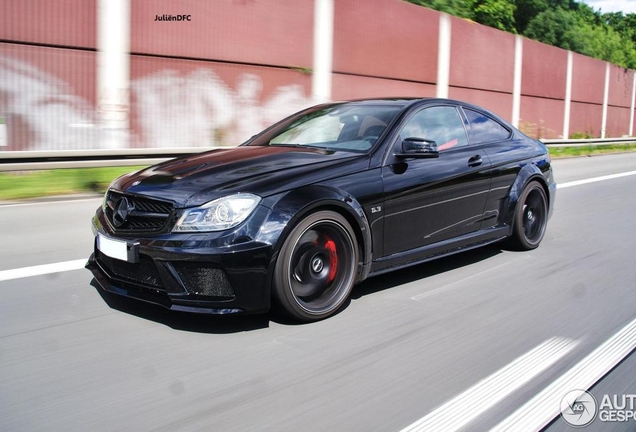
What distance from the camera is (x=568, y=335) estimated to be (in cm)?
418

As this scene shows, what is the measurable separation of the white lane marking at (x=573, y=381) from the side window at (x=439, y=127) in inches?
80.2

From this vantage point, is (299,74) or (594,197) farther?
(299,74)

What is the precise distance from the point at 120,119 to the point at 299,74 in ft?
18.5

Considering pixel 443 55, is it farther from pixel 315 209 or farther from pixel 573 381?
pixel 573 381

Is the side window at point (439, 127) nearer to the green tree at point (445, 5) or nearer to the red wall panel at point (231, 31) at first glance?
the red wall panel at point (231, 31)

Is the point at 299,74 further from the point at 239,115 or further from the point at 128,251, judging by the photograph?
the point at 128,251

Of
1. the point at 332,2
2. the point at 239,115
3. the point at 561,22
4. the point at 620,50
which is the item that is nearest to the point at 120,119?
the point at 239,115

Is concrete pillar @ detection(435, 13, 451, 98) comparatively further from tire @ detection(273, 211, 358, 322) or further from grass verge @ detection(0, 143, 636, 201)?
tire @ detection(273, 211, 358, 322)

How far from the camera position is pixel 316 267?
14.2 ft

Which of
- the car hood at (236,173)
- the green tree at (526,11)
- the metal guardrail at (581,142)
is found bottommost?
the car hood at (236,173)

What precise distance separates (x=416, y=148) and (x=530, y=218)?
2.40 meters

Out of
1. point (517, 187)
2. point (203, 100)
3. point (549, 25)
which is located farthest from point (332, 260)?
point (549, 25)

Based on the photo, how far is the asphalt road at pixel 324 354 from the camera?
9.92ft

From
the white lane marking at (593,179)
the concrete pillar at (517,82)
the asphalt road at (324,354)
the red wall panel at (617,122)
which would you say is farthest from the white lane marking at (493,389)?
the red wall panel at (617,122)
